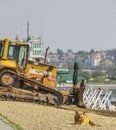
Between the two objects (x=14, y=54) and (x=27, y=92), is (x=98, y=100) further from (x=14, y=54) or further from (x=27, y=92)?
(x=14, y=54)

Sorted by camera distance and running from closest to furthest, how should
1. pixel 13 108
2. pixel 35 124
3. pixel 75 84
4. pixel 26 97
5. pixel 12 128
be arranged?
1. pixel 12 128
2. pixel 35 124
3. pixel 13 108
4. pixel 26 97
5. pixel 75 84

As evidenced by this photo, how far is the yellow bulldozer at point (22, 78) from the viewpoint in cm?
2886

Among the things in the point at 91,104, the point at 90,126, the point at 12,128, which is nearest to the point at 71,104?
the point at 91,104

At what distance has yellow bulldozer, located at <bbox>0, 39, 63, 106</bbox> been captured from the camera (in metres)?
28.9

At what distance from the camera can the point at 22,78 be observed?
29.4 m

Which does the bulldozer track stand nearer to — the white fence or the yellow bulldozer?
the yellow bulldozer

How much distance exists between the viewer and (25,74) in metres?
30.0

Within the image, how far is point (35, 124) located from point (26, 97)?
11653 millimetres

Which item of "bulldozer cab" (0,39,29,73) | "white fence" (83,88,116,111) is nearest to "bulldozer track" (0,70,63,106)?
"bulldozer cab" (0,39,29,73)

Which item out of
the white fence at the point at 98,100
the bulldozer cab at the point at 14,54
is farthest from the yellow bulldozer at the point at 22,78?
the white fence at the point at 98,100

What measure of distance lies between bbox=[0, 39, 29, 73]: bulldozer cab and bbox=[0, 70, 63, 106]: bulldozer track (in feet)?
2.04

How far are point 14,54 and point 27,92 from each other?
2357 mm

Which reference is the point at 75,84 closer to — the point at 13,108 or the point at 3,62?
the point at 3,62

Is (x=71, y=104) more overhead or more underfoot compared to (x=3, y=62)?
more underfoot
